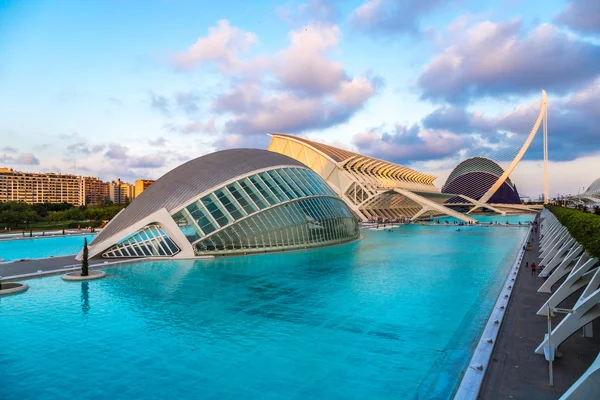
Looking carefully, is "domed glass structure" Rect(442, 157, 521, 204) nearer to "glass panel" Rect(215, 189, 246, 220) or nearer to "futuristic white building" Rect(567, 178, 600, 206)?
"futuristic white building" Rect(567, 178, 600, 206)

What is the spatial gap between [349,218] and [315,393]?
31.6m

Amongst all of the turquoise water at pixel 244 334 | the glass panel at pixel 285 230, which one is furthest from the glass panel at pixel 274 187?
the turquoise water at pixel 244 334

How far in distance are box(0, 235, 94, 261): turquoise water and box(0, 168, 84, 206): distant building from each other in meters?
105

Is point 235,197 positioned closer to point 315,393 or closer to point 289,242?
point 289,242

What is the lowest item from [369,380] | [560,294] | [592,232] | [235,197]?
[369,380]

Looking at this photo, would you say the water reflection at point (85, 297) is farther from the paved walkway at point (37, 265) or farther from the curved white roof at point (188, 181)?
the curved white roof at point (188, 181)

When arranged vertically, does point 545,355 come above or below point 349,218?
below

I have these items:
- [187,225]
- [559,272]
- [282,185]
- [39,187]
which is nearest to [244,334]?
[559,272]

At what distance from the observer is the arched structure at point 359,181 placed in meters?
73.1

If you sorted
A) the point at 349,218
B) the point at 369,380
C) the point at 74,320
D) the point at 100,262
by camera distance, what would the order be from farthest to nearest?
the point at 349,218 < the point at 100,262 < the point at 74,320 < the point at 369,380

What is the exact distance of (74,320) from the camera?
12891 mm

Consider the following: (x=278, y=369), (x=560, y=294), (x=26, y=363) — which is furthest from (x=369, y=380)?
(x=26, y=363)

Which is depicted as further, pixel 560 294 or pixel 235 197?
pixel 235 197

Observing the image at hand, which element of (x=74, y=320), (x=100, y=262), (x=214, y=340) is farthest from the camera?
(x=100, y=262)
